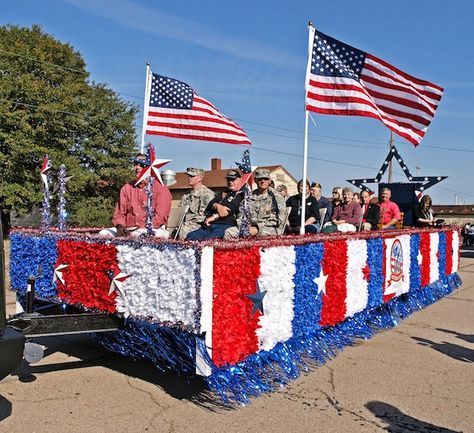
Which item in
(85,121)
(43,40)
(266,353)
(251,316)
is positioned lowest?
(266,353)

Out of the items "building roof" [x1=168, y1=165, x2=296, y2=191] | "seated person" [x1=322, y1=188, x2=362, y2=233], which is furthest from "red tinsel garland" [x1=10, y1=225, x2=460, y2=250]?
"building roof" [x1=168, y1=165, x2=296, y2=191]

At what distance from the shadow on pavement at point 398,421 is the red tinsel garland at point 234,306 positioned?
112 centimetres

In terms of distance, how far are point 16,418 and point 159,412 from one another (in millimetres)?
1069

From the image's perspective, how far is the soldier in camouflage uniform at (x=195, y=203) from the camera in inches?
257

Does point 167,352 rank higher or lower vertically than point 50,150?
lower

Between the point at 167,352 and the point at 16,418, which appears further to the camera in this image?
the point at 167,352

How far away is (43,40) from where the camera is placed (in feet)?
103

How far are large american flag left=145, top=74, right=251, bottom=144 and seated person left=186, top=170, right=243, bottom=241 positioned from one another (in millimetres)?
2216

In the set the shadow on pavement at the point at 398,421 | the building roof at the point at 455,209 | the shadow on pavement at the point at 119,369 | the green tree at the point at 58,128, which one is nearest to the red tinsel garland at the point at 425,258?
the shadow on pavement at the point at 398,421

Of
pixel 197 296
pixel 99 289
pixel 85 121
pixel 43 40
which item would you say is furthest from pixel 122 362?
pixel 43 40

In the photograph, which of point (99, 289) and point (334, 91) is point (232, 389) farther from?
point (334, 91)

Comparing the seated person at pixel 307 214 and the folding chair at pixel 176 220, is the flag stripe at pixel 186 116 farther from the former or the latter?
the folding chair at pixel 176 220

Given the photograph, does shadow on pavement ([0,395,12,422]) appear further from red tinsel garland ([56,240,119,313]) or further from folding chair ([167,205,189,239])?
folding chair ([167,205,189,239])

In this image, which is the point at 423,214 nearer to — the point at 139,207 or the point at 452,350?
the point at 452,350
